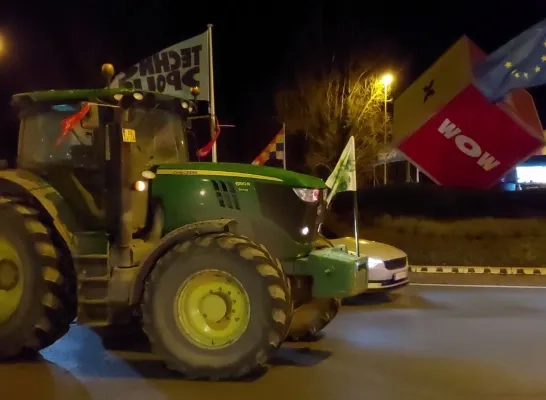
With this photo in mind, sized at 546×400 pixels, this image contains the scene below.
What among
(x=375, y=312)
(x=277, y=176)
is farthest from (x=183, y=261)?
(x=375, y=312)

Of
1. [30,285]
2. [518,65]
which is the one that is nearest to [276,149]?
[518,65]

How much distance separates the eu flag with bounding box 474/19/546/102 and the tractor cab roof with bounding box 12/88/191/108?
8.28 meters

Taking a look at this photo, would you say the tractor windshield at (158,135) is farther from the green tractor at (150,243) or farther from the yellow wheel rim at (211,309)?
the yellow wheel rim at (211,309)

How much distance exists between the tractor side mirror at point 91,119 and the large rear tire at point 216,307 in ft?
4.62

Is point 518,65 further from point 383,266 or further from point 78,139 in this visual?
point 78,139

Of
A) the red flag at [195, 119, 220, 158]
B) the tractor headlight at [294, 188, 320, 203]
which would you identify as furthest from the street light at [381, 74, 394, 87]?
the tractor headlight at [294, 188, 320, 203]

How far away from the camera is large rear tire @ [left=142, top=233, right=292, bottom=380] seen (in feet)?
22.4

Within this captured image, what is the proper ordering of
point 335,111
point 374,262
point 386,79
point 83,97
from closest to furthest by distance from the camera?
1. point 83,97
2. point 374,262
3. point 386,79
4. point 335,111

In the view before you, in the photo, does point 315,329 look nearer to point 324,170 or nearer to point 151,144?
point 151,144

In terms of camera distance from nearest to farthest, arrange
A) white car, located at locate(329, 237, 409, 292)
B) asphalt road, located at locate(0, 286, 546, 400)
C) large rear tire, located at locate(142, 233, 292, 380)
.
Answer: asphalt road, located at locate(0, 286, 546, 400) < large rear tire, located at locate(142, 233, 292, 380) < white car, located at locate(329, 237, 409, 292)

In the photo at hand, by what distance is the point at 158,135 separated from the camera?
319 inches

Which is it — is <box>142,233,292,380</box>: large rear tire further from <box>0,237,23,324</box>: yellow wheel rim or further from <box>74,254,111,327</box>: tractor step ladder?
<box>0,237,23,324</box>: yellow wheel rim

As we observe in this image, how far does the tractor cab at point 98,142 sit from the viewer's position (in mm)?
7324

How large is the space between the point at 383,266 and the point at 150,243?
4576 millimetres
